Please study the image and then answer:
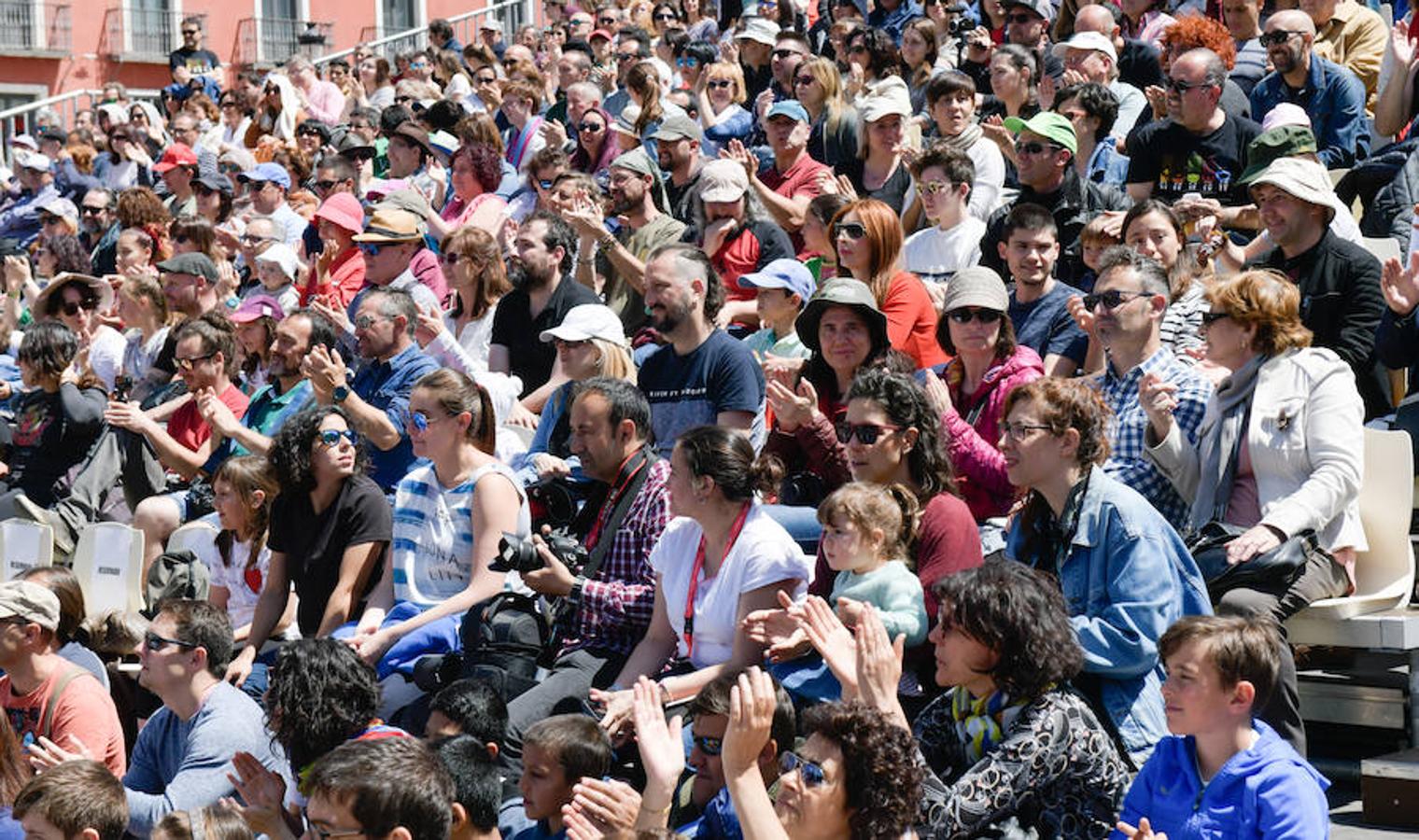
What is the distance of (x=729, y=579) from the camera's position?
5816 millimetres

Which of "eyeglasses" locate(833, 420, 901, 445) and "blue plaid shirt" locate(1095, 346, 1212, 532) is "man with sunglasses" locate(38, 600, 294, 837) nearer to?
"eyeglasses" locate(833, 420, 901, 445)

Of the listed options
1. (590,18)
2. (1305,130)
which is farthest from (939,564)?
(590,18)

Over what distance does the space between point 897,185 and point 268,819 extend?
5.97 m

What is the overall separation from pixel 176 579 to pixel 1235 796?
4.75m

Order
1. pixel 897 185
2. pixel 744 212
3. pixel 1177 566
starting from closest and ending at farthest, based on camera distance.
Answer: pixel 1177 566 → pixel 744 212 → pixel 897 185

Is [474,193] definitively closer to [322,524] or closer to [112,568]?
[112,568]

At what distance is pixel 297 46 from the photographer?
116 feet

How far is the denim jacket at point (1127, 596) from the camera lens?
4.97 m

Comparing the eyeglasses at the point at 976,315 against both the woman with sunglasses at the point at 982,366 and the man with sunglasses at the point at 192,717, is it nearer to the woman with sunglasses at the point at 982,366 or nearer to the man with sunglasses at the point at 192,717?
the woman with sunglasses at the point at 982,366

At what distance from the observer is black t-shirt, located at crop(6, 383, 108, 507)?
9.65m

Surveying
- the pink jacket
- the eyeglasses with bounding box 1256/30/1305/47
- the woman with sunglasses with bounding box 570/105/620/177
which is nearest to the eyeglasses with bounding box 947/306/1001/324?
the pink jacket

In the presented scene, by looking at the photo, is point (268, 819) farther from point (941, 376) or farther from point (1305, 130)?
point (1305, 130)

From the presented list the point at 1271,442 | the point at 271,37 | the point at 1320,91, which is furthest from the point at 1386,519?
the point at 271,37

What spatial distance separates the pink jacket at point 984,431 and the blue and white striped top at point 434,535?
152 cm
